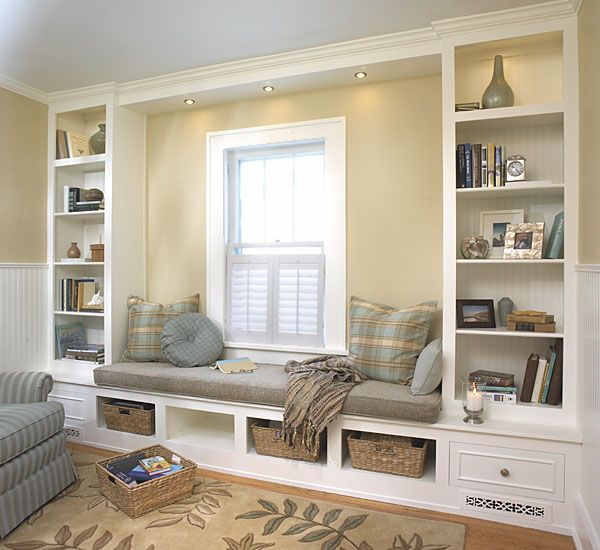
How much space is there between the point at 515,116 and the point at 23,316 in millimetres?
3672

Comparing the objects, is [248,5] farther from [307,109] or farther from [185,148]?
[185,148]

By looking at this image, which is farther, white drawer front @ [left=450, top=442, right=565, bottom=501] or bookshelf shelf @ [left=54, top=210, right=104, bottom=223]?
bookshelf shelf @ [left=54, top=210, right=104, bottom=223]

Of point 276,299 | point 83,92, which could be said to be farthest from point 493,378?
point 83,92

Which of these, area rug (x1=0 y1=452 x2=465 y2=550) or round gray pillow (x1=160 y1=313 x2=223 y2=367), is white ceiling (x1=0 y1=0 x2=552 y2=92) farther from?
area rug (x1=0 y1=452 x2=465 y2=550)

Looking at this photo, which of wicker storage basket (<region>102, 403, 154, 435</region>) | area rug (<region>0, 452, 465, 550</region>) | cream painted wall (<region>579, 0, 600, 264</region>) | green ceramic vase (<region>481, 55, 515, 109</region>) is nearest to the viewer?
cream painted wall (<region>579, 0, 600, 264</region>)

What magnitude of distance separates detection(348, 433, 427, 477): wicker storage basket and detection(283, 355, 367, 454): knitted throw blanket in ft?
0.77

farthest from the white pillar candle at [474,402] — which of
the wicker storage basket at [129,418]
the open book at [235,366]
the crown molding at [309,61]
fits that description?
the wicker storage basket at [129,418]

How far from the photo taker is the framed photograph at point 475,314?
272cm

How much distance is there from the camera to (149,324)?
3.56 metres

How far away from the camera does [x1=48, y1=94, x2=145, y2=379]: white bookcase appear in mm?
3607

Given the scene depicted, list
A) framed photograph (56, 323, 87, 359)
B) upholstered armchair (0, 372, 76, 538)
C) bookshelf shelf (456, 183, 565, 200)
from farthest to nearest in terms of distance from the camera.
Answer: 1. framed photograph (56, 323, 87, 359)
2. bookshelf shelf (456, 183, 565, 200)
3. upholstered armchair (0, 372, 76, 538)

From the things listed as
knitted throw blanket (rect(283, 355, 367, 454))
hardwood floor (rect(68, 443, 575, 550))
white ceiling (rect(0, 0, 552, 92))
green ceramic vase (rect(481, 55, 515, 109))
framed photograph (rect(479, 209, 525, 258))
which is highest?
white ceiling (rect(0, 0, 552, 92))

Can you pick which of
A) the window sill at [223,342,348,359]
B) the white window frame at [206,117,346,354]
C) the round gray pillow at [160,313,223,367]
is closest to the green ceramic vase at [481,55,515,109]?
the white window frame at [206,117,346,354]

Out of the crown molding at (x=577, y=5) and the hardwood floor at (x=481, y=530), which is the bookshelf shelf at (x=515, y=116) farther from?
the hardwood floor at (x=481, y=530)
